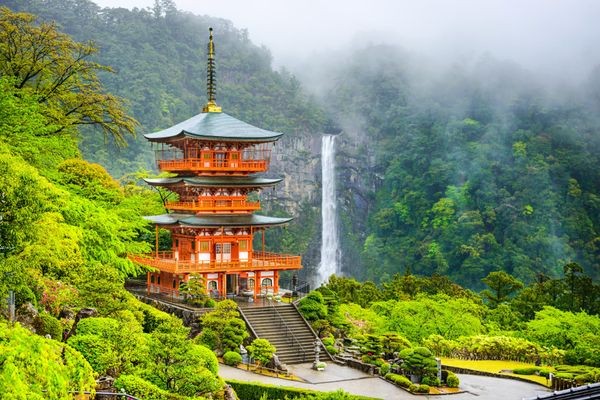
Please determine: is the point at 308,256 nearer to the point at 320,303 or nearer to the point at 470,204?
the point at 470,204

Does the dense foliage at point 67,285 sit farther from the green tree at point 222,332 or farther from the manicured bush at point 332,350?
the manicured bush at point 332,350

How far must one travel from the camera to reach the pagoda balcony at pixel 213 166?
33.2m

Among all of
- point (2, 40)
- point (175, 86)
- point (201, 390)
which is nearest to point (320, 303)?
point (201, 390)

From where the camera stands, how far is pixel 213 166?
110 feet

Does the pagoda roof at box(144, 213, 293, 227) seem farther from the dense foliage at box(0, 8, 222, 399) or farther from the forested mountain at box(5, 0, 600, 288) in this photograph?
the forested mountain at box(5, 0, 600, 288)

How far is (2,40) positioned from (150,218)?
10732 mm

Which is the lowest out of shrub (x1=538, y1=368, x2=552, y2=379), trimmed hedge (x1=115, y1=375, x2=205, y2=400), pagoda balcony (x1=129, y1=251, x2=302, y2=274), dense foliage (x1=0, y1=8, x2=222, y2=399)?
shrub (x1=538, y1=368, x2=552, y2=379)

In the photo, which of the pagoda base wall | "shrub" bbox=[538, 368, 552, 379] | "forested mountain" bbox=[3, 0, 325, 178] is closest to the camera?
"shrub" bbox=[538, 368, 552, 379]

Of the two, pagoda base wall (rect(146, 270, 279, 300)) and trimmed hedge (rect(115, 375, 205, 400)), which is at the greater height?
trimmed hedge (rect(115, 375, 205, 400))

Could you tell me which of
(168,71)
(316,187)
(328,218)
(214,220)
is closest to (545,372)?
(214,220)

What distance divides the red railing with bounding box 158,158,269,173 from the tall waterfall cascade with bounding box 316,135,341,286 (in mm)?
42720

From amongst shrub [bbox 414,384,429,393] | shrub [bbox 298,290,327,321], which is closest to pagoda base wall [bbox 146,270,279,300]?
shrub [bbox 298,290,327,321]

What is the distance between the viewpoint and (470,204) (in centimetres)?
7775

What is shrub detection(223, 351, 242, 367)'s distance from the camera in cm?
2655
